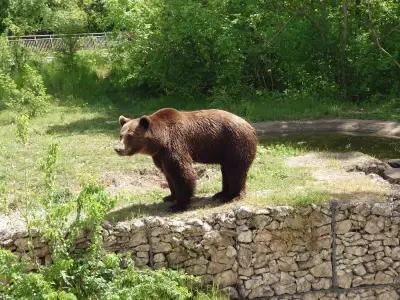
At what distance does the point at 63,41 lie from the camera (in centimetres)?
2711

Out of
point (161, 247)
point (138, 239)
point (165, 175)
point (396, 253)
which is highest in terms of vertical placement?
point (165, 175)

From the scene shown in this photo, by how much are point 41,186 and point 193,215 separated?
3.37 m

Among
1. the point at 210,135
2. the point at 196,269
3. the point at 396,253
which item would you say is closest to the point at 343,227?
the point at 396,253

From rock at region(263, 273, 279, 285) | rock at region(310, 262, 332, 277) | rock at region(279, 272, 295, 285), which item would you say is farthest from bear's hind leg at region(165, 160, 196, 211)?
rock at region(310, 262, 332, 277)

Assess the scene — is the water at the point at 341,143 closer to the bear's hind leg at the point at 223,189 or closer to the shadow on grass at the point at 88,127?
the shadow on grass at the point at 88,127

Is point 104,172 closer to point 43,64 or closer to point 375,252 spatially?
point 375,252

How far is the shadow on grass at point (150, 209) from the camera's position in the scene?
936cm

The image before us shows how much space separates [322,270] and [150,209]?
109 inches

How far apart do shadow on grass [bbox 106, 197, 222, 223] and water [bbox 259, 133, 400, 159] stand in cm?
521

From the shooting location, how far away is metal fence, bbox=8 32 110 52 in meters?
26.9

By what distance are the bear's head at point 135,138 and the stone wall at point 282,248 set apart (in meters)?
1.03

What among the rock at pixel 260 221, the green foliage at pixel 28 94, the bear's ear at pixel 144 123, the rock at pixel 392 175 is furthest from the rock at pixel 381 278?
the green foliage at pixel 28 94

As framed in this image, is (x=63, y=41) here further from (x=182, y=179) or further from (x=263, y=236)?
(x=263, y=236)

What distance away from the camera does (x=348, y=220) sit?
9.49 metres
